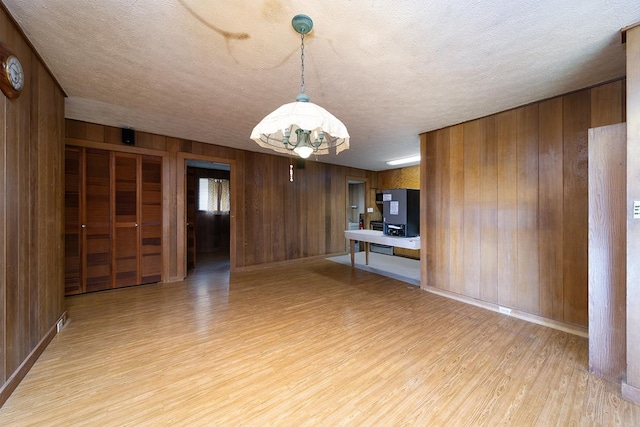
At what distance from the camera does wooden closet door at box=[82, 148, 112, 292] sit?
3.74 metres

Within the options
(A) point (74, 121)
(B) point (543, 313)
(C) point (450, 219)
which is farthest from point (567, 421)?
(A) point (74, 121)

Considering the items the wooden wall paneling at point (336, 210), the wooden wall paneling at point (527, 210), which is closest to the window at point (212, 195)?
the wooden wall paneling at point (336, 210)

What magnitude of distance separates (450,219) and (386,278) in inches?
65.7

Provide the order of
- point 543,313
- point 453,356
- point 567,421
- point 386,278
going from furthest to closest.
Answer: point 386,278 < point 543,313 < point 453,356 < point 567,421

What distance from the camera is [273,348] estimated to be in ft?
7.47

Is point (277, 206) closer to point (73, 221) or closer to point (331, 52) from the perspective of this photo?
point (73, 221)

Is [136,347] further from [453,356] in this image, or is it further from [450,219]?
[450,219]

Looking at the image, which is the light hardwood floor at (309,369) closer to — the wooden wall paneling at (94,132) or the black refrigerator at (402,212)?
the black refrigerator at (402,212)

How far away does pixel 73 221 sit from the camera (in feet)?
11.9

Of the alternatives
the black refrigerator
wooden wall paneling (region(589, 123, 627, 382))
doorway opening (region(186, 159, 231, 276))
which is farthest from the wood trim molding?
wooden wall paneling (region(589, 123, 627, 382))

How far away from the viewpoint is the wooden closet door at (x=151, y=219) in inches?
165

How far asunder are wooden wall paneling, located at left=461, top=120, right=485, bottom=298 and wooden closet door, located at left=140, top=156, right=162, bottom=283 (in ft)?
16.7

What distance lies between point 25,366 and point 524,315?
193 inches

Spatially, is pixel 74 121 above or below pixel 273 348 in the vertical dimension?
above
